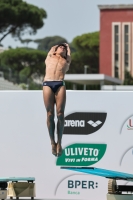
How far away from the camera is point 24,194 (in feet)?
43.6

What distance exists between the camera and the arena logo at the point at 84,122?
1360 centimetres

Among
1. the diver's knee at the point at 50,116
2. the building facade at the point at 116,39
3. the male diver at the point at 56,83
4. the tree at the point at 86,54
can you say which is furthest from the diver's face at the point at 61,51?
the tree at the point at 86,54

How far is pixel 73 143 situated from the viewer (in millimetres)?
13633

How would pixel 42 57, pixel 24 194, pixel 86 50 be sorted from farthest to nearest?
pixel 86 50, pixel 42 57, pixel 24 194

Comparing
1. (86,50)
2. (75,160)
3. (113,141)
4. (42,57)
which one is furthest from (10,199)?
(86,50)

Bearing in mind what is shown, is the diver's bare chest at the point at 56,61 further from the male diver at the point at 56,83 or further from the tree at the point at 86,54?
the tree at the point at 86,54

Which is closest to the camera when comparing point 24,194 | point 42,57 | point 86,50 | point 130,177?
point 130,177

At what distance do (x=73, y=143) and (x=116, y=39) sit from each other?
77.0 metres

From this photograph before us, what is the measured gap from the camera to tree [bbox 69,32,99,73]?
307 ft

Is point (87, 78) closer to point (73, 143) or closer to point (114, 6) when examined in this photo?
point (114, 6)

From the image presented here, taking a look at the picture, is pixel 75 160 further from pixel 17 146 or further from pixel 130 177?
pixel 130 177

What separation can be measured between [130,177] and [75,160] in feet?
7.28

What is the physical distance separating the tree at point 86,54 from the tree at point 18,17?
61.4 ft

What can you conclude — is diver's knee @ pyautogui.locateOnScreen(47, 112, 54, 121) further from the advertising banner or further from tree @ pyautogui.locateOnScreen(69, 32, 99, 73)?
tree @ pyautogui.locateOnScreen(69, 32, 99, 73)
